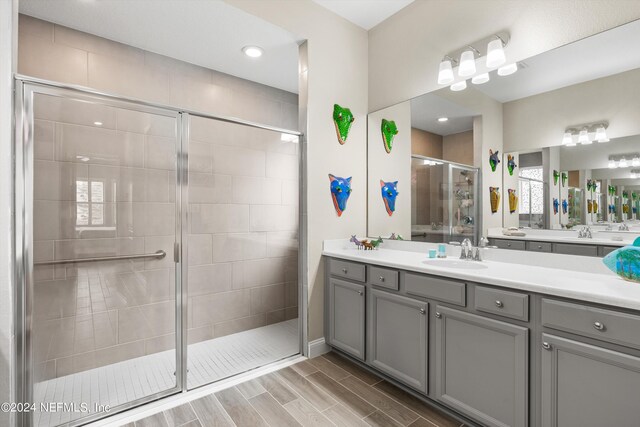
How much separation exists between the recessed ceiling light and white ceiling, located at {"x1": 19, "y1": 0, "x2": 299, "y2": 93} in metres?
0.04

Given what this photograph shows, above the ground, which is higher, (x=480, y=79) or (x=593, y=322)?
(x=480, y=79)

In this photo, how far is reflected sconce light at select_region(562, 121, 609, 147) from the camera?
178cm

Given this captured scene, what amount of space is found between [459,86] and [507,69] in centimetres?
32

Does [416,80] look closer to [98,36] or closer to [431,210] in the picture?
[431,210]

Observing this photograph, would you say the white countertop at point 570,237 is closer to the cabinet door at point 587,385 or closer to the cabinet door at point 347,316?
the cabinet door at point 587,385

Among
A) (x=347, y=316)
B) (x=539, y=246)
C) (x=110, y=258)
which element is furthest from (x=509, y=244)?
(x=110, y=258)

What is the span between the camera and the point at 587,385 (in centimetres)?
127

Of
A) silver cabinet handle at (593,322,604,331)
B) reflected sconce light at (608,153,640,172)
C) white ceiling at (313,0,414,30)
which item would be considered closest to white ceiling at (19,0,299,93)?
white ceiling at (313,0,414,30)

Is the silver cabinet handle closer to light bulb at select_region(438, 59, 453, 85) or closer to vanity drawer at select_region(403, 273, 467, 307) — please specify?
vanity drawer at select_region(403, 273, 467, 307)

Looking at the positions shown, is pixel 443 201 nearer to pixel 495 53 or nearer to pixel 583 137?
pixel 583 137

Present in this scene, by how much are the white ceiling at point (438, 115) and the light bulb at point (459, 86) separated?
9 centimetres

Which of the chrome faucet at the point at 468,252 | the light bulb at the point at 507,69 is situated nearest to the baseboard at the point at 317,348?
the chrome faucet at the point at 468,252

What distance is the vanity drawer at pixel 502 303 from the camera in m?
1.44

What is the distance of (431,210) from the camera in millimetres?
2582
